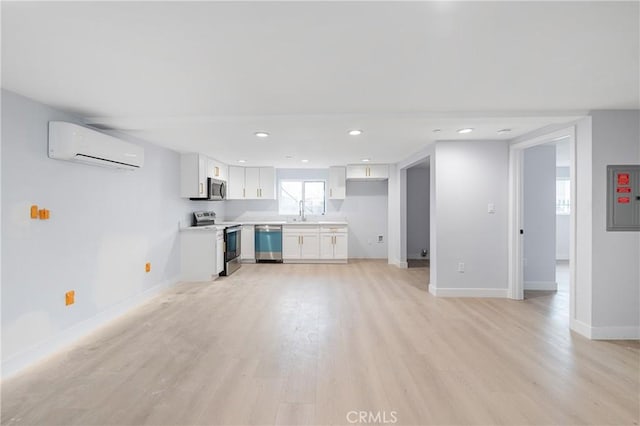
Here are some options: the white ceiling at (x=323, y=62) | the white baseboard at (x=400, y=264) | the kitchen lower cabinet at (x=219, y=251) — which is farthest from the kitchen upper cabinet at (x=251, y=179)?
the white baseboard at (x=400, y=264)

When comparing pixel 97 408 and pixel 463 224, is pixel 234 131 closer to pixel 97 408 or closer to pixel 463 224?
pixel 97 408

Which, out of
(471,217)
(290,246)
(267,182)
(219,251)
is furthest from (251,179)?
(471,217)

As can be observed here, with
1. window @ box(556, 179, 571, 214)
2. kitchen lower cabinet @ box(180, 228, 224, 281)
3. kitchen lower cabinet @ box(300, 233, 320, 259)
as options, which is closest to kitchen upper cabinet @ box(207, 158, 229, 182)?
kitchen lower cabinet @ box(180, 228, 224, 281)

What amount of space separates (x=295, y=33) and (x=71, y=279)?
3.09 meters

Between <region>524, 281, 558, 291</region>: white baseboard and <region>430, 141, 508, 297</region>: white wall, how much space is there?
30.7 inches

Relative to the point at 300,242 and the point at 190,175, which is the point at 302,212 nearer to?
the point at 300,242

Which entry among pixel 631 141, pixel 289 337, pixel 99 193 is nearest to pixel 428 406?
pixel 289 337

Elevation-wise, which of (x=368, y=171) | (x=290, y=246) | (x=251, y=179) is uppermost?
(x=368, y=171)

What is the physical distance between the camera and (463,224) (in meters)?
4.12

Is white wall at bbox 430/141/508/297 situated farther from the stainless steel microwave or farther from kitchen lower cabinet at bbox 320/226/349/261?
the stainless steel microwave

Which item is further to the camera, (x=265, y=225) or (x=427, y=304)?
(x=265, y=225)

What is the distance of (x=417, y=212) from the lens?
719cm

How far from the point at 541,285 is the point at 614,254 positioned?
190cm

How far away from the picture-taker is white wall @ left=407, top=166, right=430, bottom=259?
716cm
